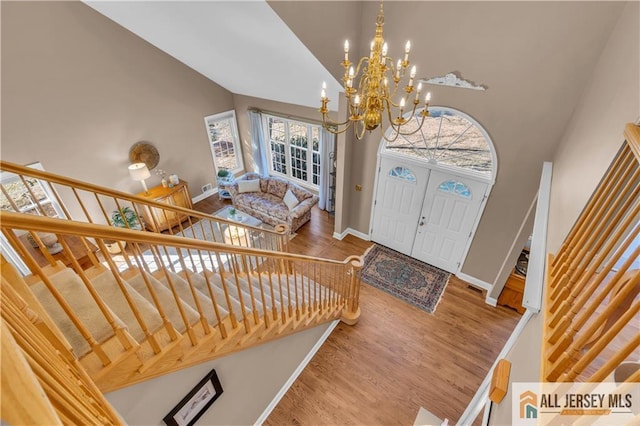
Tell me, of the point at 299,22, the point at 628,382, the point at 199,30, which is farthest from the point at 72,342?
the point at 199,30

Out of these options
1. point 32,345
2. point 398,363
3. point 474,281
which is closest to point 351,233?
point 474,281

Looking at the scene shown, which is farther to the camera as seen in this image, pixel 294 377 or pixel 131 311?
pixel 294 377

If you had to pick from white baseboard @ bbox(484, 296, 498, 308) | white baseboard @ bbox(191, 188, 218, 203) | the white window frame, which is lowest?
white baseboard @ bbox(484, 296, 498, 308)

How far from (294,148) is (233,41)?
3.52 metres

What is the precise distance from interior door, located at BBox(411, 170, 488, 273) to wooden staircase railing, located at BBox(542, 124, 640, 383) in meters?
2.85

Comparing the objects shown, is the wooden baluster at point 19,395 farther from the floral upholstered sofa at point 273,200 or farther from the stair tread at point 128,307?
the floral upholstered sofa at point 273,200

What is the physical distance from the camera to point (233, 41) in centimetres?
385

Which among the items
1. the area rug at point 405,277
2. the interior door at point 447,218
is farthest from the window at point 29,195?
the interior door at point 447,218

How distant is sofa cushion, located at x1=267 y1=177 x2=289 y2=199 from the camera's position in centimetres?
683

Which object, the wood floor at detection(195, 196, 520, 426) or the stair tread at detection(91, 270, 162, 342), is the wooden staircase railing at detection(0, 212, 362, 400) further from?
the wood floor at detection(195, 196, 520, 426)

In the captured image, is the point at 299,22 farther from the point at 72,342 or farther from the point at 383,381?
the point at 383,381

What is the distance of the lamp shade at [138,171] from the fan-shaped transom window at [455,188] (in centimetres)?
532

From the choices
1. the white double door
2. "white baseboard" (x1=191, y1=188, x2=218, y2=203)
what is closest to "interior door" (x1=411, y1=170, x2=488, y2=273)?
the white double door

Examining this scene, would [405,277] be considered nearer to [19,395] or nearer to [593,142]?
[593,142]
